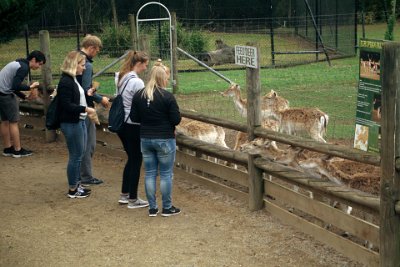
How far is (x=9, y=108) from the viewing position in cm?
1091

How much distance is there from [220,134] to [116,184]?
1.82 meters

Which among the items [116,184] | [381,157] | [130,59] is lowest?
[116,184]

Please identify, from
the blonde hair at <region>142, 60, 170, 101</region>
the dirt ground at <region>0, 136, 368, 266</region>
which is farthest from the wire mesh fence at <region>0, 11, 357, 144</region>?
the blonde hair at <region>142, 60, 170, 101</region>


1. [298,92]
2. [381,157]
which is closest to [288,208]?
[381,157]

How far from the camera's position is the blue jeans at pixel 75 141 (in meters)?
8.54

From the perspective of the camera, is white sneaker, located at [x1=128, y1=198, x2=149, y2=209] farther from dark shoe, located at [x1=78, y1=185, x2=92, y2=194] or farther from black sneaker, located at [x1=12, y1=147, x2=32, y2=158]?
black sneaker, located at [x1=12, y1=147, x2=32, y2=158]

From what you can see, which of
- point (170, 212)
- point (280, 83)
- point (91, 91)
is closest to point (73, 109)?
point (91, 91)

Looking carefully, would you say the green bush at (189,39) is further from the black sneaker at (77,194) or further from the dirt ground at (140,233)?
the dirt ground at (140,233)

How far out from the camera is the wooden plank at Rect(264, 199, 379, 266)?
6.05 metres

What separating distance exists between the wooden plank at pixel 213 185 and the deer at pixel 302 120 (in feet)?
8.26

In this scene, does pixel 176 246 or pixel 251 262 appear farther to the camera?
pixel 176 246

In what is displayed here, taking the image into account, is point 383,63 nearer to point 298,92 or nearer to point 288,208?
point 288,208

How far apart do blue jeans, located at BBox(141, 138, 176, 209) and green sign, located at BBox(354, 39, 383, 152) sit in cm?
207

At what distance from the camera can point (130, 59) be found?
813cm
